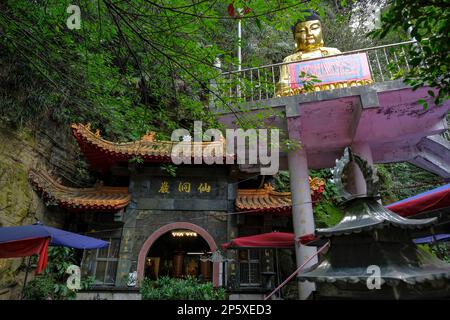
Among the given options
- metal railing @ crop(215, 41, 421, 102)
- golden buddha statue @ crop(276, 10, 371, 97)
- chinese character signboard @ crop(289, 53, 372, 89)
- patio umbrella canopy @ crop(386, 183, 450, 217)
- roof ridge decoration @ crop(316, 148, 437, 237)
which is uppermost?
golden buddha statue @ crop(276, 10, 371, 97)

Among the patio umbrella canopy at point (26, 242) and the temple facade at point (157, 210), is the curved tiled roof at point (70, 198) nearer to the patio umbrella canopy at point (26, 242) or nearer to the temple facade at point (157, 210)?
the temple facade at point (157, 210)

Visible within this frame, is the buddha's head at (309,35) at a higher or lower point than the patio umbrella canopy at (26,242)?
higher

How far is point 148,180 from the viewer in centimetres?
1053

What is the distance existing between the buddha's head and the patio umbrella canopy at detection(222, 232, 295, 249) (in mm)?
6752

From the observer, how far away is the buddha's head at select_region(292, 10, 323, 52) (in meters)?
10.3

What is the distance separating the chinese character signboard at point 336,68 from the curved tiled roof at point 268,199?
3.30 meters

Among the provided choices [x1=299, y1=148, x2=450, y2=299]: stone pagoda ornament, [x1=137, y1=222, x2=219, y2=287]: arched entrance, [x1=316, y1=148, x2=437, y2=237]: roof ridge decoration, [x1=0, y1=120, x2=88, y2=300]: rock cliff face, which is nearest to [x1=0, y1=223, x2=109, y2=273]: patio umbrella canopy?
[x1=0, y1=120, x2=88, y2=300]: rock cliff face

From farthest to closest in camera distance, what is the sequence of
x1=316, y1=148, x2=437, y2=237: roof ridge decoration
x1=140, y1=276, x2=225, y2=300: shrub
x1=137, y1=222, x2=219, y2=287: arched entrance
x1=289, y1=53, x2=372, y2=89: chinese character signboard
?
x1=137, y1=222, x2=219, y2=287: arched entrance < x1=289, y1=53, x2=372, y2=89: chinese character signboard < x1=140, y1=276, x2=225, y2=300: shrub < x1=316, y1=148, x2=437, y2=237: roof ridge decoration

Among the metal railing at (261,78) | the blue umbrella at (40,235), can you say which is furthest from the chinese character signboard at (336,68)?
the blue umbrella at (40,235)

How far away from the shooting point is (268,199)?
10.5 m

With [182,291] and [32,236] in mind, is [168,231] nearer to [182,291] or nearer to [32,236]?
[182,291]

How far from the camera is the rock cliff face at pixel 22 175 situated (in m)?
8.09

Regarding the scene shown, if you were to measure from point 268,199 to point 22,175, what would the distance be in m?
8.22

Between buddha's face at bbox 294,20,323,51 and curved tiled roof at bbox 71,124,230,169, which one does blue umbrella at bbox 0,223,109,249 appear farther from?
buddha's face at bbox 294,20,323,51
